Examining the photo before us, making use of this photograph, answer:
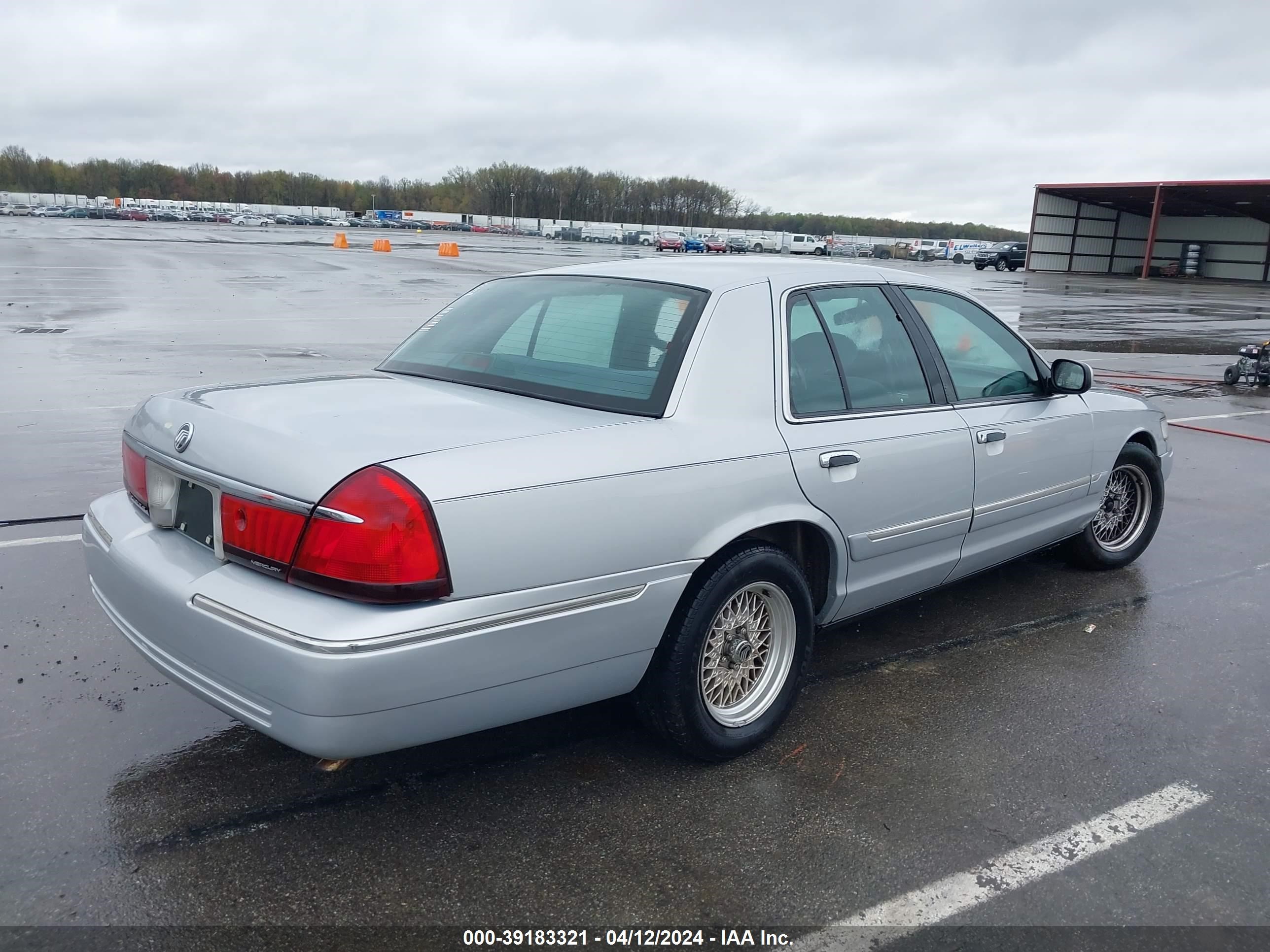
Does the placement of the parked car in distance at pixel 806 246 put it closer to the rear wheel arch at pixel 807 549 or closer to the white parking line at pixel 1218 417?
the white parking line at pixel 1218 417

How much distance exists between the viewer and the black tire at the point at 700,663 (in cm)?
304

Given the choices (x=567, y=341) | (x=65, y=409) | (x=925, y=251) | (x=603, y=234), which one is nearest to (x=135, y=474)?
(x=567, y=341)

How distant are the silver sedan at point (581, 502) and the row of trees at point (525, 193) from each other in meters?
118

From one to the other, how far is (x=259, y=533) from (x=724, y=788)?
1594 millimetres

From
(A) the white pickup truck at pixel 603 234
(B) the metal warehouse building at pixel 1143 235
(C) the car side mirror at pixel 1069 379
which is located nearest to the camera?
(C) the car side mirror at pixel 1069 379

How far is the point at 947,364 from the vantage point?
13.6 ft

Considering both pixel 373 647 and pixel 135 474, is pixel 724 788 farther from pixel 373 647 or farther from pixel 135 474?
pixel 135 474

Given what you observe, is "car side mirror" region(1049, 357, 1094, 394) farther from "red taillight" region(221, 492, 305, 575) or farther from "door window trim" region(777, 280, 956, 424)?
"red taillight" region(221, 492, 305, 575)

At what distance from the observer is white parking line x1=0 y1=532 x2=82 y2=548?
510 cm

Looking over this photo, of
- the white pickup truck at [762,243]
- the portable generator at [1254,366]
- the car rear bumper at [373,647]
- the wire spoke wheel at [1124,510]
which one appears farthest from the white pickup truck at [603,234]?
the car rear bumper at [373,647]

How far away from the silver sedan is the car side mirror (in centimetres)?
2

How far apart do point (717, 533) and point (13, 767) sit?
227 cm

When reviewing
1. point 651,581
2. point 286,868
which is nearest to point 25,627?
point 286,868

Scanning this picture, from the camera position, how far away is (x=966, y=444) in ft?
13.1
